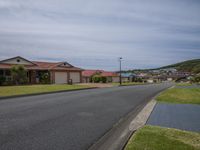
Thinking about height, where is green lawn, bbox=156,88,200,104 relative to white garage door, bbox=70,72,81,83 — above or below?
below

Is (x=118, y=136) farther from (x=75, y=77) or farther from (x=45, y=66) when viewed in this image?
(x=75, y=77)

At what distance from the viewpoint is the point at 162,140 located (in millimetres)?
6785

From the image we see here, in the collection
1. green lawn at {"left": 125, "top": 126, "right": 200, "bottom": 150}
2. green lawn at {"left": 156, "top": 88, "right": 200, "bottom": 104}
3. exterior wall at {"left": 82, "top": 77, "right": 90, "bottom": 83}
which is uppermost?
exterior wall at {"left": 82, "top": 77, "right": 90, "bottom": 83}

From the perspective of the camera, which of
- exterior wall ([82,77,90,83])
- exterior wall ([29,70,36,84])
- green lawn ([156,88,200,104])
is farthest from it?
exterior wall ([82,77,90,83])

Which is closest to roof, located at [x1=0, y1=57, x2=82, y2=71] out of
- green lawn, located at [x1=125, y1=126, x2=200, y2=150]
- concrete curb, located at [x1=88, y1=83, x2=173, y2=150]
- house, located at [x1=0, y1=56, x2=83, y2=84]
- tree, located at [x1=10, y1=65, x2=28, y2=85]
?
house, located at [x1=0, y1=56, x2=83, y2=84]

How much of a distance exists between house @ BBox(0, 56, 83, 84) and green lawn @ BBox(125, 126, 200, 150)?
37.5 metres

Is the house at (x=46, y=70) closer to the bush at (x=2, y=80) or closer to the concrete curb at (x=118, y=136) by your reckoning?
the bush at (x=2, y=80)

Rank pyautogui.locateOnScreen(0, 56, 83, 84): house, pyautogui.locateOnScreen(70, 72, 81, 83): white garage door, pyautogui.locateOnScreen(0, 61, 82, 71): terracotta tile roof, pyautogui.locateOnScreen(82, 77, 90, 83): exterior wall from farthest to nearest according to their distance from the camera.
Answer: pyautogui.locateOnScreen(82, 77, 90, 83): exterior wall < pyautogui.locateOnScreen(70, 72, 81, 83): white garage door < pyautogui.locateOnScreen(0, 56, 83, 84): house < pyautogui.locateOnScreen(0, 61, 82, 71): terracotta tile roof

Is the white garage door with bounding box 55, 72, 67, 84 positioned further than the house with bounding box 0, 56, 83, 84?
Yes

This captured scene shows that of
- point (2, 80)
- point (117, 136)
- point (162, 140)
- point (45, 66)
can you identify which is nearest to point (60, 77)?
point (45, 66)

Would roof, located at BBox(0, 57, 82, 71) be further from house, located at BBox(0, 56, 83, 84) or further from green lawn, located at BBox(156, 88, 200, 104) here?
green lawn, located at BBox(156, 88, 200, 104)

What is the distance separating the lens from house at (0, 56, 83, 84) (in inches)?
1736

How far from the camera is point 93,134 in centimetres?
Result: 790

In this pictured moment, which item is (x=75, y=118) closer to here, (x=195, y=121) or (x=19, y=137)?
(x=19, y=137)
